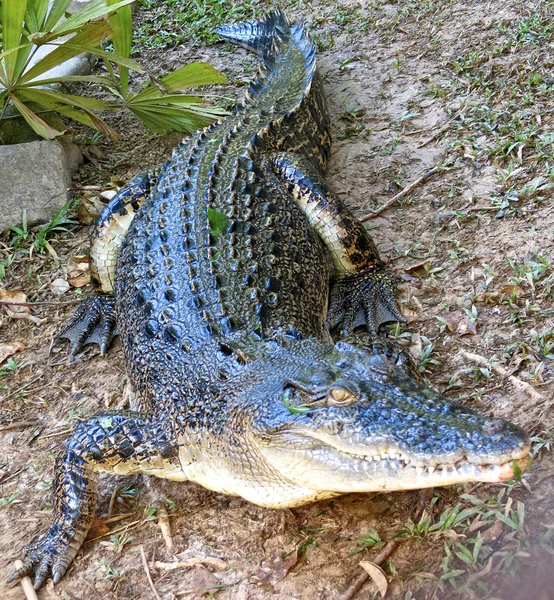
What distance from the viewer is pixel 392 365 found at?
2617 mm

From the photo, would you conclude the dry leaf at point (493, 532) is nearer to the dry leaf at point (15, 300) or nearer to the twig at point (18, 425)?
the twig at point (18, 425)

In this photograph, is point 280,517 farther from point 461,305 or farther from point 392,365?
point 461,305

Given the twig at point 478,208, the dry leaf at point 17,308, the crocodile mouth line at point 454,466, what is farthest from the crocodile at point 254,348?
the twig at point 478,208

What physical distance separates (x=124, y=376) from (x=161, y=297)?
2.71 feet

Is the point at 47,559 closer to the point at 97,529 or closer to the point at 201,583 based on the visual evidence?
the point at 97,529

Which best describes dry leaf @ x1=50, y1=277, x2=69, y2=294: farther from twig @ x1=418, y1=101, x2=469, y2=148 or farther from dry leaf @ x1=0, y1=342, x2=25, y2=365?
twig @ x1=418, y1=101, x2=469, y2=148

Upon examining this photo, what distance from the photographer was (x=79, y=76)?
4762mm

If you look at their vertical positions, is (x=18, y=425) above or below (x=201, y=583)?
above

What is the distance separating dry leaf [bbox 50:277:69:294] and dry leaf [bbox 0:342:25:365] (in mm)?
536

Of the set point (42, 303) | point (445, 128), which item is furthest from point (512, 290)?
point (42, 303)

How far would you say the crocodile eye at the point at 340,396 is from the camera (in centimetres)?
243

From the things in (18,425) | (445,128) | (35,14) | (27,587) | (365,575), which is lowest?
(365,575)

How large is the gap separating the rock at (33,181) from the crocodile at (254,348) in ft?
3.14

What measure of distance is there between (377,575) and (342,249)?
2169mm
